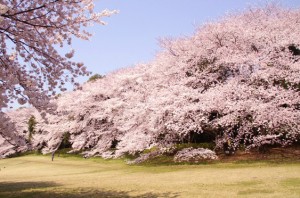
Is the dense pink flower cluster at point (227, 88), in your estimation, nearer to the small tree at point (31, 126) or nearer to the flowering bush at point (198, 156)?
the flowering bush at point (198, 156)

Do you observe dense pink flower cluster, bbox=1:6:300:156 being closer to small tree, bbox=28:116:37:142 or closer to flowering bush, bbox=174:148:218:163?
flowering bush, bbox=174:148:218:163

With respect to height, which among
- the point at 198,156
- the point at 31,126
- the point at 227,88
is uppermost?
the point at 31,126

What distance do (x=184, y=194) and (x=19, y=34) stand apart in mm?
6330

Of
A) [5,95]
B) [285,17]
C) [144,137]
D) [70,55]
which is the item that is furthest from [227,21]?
[5,95]

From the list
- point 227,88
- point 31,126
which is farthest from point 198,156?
point 31,126

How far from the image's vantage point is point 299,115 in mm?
17312

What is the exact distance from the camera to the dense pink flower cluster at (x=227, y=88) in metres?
18.2

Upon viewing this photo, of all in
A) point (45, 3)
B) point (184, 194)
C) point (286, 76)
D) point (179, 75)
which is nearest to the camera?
point (45, 3)

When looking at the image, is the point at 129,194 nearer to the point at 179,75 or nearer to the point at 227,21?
the point at 179,75

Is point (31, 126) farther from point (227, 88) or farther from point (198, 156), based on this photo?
point (227, 88)

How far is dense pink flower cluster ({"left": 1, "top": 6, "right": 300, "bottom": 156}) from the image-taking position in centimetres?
1817

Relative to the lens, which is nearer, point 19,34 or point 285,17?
point 19,34

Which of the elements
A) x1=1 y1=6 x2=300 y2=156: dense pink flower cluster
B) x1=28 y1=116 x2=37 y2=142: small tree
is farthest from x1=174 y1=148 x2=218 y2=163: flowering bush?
x1=28 y1=116 x2=37 y2=142: small tree

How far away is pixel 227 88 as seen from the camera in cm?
1922
